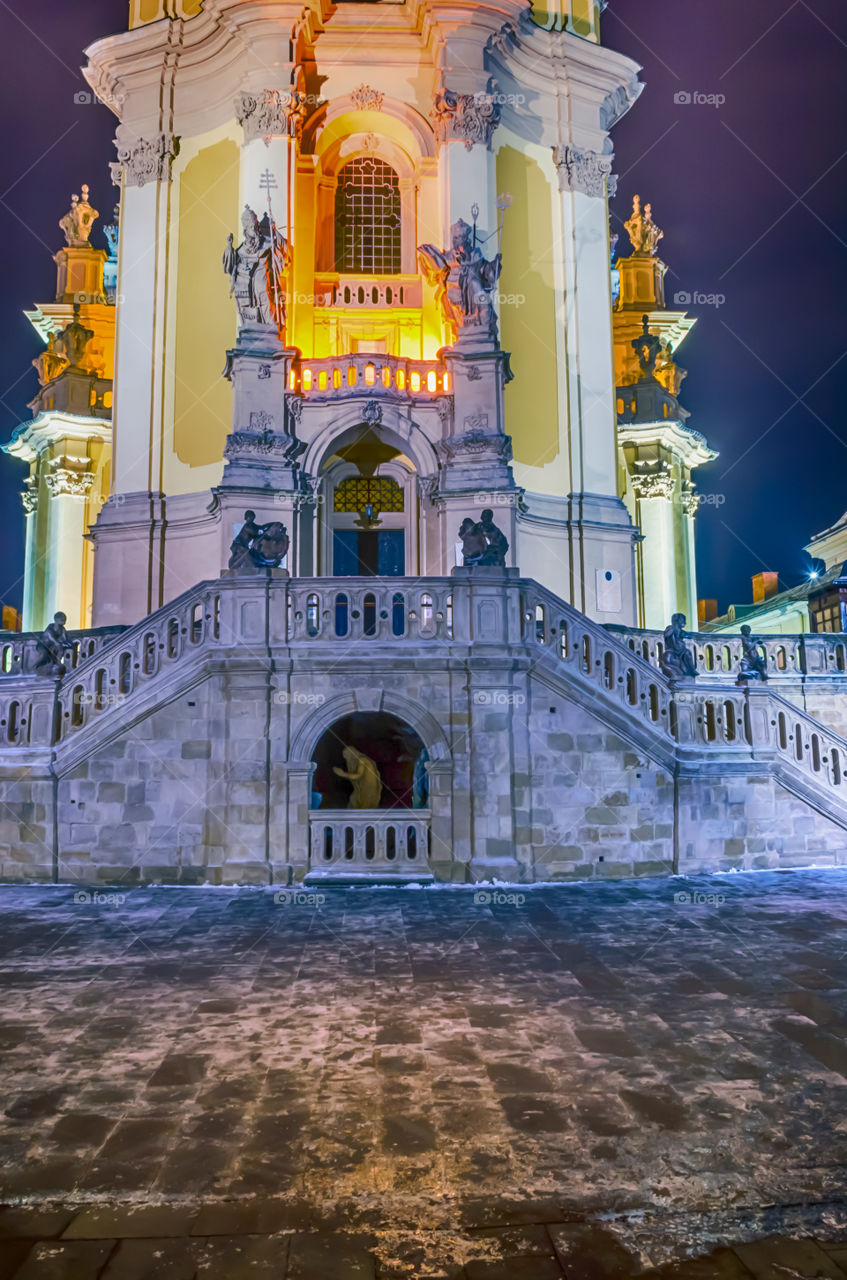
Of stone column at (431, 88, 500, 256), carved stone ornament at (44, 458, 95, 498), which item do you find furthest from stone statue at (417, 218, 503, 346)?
carved stone ornament at (44, 458, 95, 498)

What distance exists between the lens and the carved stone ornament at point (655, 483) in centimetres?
3409

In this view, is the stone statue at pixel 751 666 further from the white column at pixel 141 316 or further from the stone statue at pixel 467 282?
the white column at pixel 141 316

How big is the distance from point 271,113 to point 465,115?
5138mm

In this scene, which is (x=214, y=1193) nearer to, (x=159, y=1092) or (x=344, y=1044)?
(x=159, y=1092)

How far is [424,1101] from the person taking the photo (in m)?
6.05

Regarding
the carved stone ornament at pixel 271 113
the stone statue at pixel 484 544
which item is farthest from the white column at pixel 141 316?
the stone statue at pixel 484 544

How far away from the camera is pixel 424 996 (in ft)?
27.3

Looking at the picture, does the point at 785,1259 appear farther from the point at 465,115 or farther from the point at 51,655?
the point at 465,115

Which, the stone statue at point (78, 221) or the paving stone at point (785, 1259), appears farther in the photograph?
the stone statue at point (78, 221)

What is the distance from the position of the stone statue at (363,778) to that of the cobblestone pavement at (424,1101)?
4.12 m

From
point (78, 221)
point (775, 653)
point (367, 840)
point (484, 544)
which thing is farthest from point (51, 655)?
point (78, 221)

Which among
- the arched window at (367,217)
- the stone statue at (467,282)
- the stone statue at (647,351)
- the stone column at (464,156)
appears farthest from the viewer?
the stone statue at (647,351)

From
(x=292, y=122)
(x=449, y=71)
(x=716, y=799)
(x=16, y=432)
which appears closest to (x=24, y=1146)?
(x=716, y=799)

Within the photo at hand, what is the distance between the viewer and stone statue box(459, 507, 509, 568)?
15.1m
